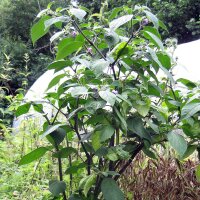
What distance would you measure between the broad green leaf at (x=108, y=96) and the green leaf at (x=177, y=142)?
0.99 ft

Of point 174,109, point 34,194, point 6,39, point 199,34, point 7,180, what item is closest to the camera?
point 174,109

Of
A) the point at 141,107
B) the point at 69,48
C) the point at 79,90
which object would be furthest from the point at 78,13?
the point at 141,107

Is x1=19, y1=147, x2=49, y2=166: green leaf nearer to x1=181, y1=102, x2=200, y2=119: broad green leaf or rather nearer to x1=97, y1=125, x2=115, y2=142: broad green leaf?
x1=97, y1=125, x2=115, y2=142: broad green leaf

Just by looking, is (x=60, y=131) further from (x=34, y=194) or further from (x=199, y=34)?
(x=199, y=34)

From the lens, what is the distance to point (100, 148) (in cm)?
162

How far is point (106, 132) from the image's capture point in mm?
1525

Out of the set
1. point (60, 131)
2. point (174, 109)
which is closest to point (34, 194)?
point (60, 131)

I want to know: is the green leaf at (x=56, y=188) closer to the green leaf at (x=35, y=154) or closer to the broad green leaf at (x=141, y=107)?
the green leaf at (x=35, y=154)

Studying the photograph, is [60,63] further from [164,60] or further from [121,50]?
[164,60]

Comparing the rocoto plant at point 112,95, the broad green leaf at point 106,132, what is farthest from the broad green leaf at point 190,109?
the broad green leaf at point 106,132

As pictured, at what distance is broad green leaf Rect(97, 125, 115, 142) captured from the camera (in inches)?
59.6

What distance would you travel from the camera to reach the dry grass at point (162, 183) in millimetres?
2027

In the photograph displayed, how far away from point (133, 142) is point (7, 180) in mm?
1302

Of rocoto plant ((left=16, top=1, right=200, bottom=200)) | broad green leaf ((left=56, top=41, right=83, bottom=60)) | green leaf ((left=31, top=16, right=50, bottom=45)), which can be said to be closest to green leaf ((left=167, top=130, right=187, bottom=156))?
rocoto plant ((left=16, top=1, right=200, bottom=200))
